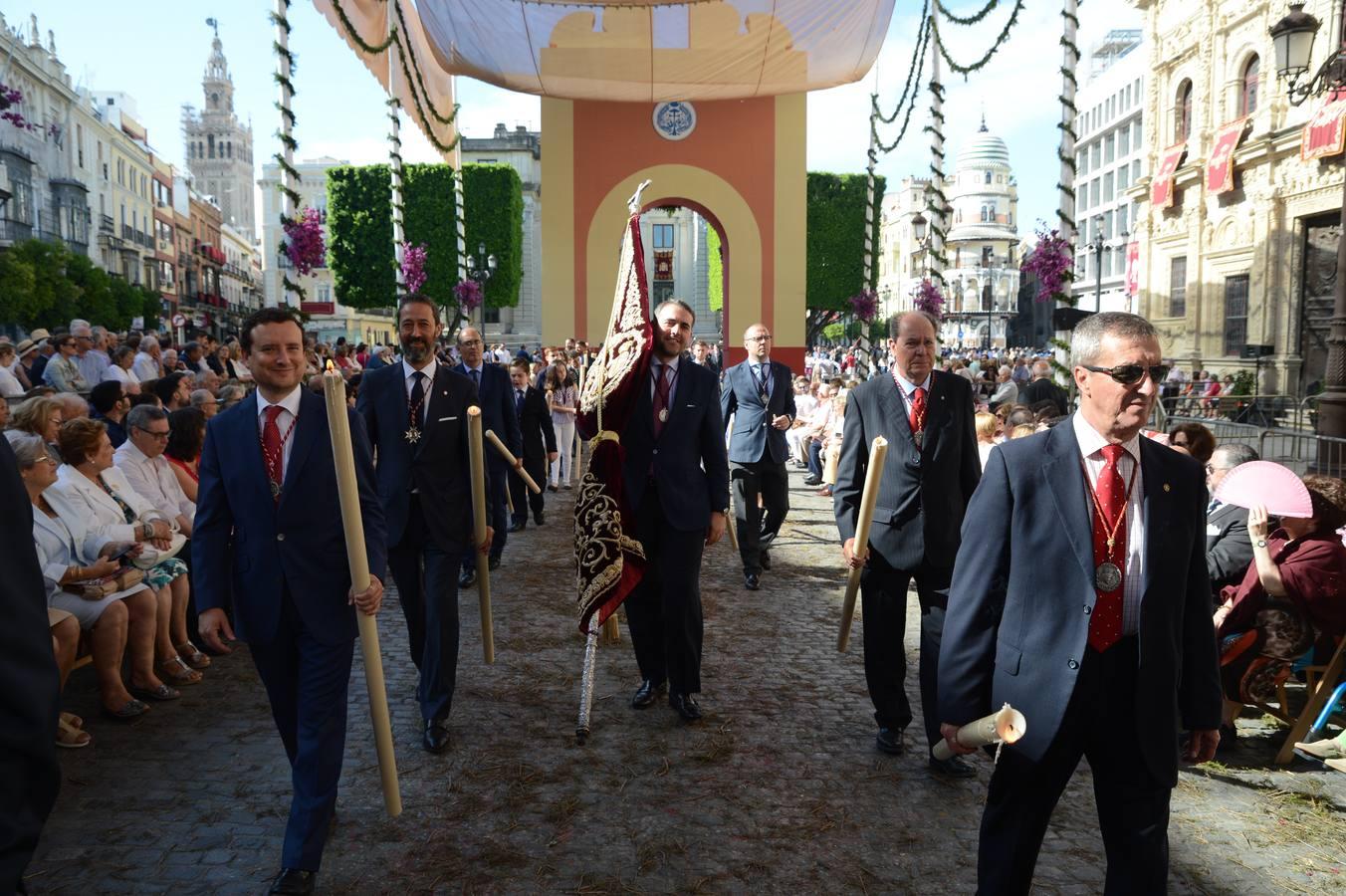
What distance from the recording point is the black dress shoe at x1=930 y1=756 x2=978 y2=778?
4.68m

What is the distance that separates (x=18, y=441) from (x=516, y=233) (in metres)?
43.1

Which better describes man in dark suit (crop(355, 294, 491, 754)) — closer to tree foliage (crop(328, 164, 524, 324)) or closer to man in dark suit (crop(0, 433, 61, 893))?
man in dark suit (crop(0, 433, 61, 893))

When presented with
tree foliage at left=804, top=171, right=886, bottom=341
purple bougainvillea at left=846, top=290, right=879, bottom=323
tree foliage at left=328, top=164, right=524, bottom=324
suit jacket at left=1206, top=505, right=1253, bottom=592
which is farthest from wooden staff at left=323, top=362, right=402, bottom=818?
tree foliage at left=328, top=164, right=524, bottom=324

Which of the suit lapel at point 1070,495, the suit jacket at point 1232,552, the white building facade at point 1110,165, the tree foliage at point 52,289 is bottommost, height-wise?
the suit jacket at point 1232,552

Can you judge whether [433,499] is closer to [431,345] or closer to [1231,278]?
[431,345]

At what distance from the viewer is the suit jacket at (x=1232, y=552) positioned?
18.1ft

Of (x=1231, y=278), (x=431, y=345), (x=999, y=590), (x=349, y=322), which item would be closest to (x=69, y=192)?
(x=349, y=322)

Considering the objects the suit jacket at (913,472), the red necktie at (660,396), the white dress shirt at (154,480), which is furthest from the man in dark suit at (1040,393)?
the white dress shirt at (154,480)

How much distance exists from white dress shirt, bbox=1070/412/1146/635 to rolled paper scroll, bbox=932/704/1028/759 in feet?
1.43

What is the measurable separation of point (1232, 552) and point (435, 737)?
442cm

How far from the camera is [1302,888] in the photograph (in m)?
3.70

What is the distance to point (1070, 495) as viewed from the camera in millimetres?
2850

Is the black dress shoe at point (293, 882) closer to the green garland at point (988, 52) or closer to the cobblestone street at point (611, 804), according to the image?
the cobblestone street at point (611, 804)

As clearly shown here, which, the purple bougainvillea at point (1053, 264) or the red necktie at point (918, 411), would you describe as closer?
the red necktie at point (918, 411)
